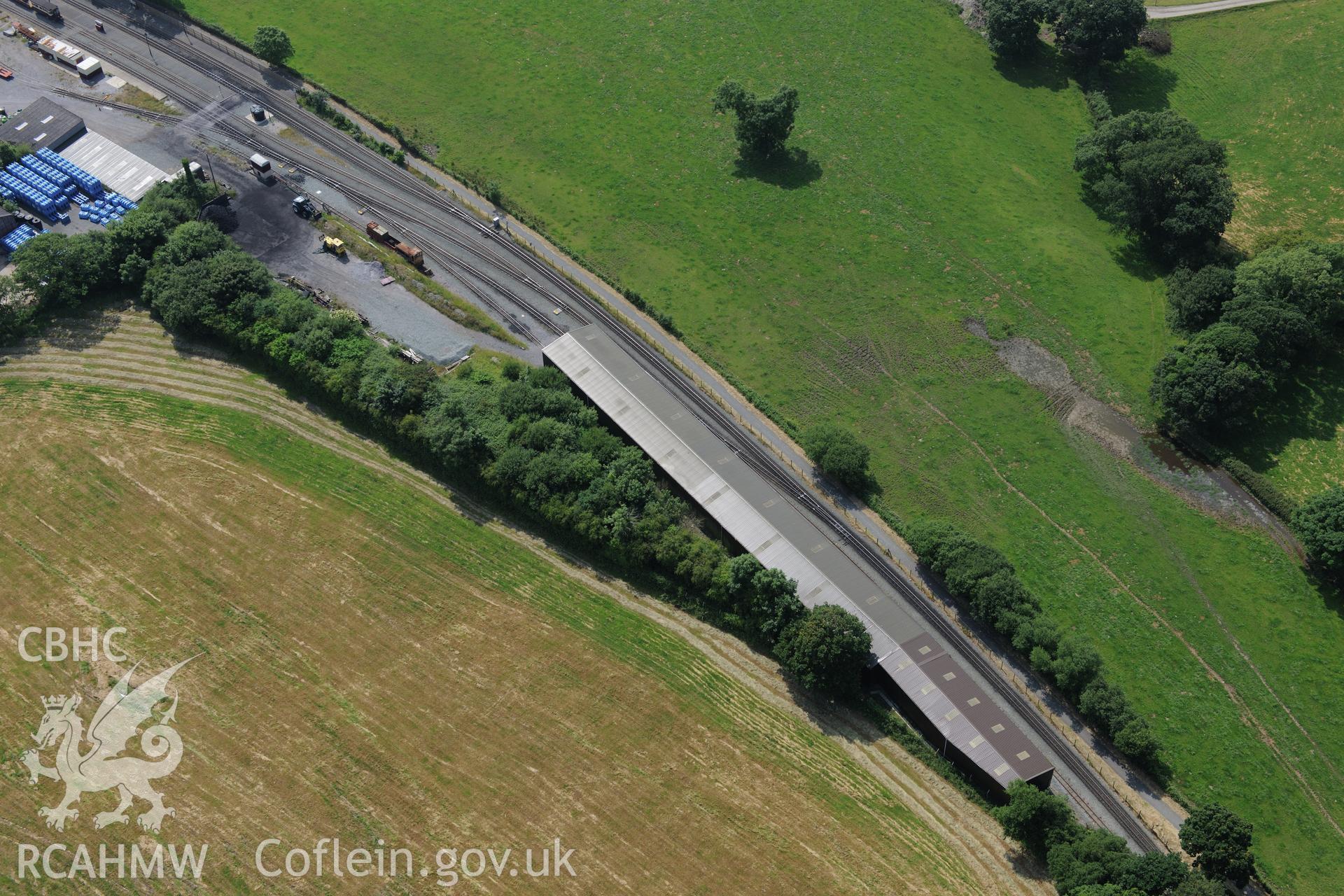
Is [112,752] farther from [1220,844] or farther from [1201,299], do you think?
[1201,299]

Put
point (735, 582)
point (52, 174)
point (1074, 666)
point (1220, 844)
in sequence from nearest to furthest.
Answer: point (1220, 844), point (1074, 666), point (735, 582), point (52, 174)

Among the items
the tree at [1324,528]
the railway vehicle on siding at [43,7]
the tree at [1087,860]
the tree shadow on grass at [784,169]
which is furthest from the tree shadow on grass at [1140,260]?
the railway vehicle on siding at [43,7]

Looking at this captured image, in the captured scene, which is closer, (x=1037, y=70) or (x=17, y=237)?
(x=17, y=237)

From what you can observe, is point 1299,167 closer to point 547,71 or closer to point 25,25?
point 547,71

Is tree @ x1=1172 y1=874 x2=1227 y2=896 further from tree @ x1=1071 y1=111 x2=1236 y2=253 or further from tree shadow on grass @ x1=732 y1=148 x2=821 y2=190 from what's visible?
tree shadow on grass @ x1=732 y1=148 x2=821 y2=190

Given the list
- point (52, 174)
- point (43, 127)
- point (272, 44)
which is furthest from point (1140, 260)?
point (43, 127)

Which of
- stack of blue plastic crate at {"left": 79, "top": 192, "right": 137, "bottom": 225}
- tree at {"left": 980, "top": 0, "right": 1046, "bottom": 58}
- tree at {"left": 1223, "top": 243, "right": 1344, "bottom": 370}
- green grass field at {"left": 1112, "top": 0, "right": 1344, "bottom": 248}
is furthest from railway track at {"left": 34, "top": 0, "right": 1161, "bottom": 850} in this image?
tree at {"left": 980, "top": 0, "right": 1046, "bottom": 58}
